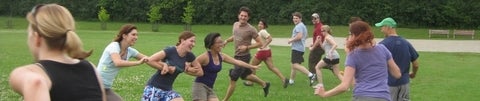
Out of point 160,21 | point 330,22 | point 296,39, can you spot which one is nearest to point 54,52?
point 296,39

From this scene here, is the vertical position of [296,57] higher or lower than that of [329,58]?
lower

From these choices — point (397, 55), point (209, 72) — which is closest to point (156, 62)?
point (209, 72)

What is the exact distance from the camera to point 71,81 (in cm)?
306

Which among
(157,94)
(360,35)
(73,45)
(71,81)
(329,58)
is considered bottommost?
(329,58)

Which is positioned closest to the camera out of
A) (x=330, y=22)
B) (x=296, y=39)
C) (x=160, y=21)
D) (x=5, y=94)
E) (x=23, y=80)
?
(x=23, y=80)

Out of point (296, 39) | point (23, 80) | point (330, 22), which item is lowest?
point (330, 22)

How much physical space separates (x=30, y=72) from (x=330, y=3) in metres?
54.9

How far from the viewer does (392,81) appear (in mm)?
7789

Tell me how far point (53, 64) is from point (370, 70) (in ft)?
11.6

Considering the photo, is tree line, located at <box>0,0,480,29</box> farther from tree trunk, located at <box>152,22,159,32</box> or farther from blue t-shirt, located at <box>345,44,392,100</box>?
blue t-shirt, located at <box>345,44,392,100</box>

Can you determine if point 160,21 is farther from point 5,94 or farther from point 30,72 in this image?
point 30,72

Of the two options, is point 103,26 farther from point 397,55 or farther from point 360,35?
point 360,35

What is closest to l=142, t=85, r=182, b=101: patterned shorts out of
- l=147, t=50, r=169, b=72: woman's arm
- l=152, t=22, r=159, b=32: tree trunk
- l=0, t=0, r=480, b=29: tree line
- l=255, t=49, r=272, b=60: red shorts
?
l=147, t=50, r=169, b=72: woman's arm

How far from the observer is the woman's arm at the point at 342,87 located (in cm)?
571
